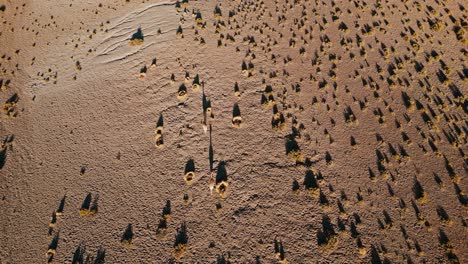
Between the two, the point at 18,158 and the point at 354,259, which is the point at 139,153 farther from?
the point at 354,259

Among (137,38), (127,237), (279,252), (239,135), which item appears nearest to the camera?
(279,252)

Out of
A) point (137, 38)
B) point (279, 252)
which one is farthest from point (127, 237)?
point (137, 38)

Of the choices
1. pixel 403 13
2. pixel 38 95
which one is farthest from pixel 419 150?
pixel 38 95

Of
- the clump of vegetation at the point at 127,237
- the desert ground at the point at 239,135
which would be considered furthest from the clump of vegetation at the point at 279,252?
the clump of vegetation at the point at 127,237

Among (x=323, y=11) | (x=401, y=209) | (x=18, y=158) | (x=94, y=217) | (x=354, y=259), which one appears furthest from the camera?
(x=323, y=11)

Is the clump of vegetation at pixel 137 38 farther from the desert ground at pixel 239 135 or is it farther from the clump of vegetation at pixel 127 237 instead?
the clump of vegetation at pixel 127 237

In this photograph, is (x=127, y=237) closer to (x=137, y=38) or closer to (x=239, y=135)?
(x=239, y=135)

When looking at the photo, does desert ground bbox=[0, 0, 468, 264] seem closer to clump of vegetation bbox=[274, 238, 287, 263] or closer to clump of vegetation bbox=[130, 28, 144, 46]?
clump of vegetation bbox=[274, 238, 287, 263]

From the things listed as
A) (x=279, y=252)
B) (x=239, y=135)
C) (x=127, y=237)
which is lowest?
(x=279, y=252)
